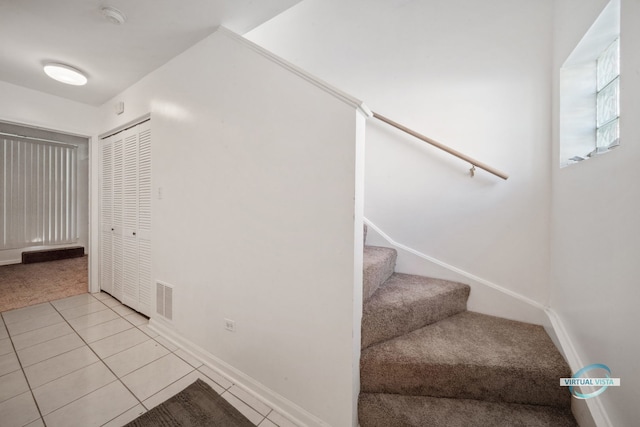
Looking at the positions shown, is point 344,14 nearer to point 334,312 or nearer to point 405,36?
point 405,36

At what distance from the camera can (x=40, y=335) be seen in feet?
6.83

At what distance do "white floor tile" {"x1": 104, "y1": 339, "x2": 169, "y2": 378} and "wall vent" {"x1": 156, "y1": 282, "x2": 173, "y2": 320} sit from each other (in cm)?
25

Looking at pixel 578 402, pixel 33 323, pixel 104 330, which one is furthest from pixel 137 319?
pixel 578 402

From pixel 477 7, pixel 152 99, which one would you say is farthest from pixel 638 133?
pixel 152 99

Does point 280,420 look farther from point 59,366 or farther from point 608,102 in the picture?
point 608,102

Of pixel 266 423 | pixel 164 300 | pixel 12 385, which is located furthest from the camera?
pixel 164 300

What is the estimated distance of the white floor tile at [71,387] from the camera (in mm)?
1398

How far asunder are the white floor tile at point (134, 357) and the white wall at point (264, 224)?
0.17m

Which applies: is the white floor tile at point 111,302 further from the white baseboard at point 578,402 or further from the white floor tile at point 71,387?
the white baseboard at point 578,402

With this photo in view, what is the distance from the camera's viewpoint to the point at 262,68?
1418 millimetres

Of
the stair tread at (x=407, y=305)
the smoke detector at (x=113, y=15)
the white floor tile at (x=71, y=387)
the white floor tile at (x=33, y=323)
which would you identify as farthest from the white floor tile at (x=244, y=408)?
the smoke detector at (x=113, y=15)

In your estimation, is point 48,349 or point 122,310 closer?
point 48,349

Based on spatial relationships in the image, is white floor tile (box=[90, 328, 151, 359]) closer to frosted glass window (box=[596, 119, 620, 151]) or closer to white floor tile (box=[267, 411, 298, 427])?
white floor tile (box=[267, 411, 298, 427])

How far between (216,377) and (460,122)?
2682 mm
